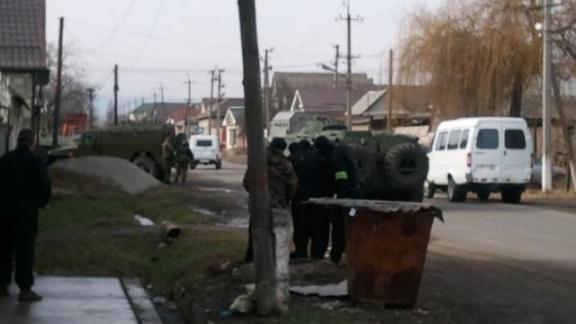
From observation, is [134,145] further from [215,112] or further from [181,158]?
[215,112]

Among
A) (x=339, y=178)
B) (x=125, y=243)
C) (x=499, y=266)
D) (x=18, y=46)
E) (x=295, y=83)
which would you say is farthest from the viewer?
(x=295, y=83)

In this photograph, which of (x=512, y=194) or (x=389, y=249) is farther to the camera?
(x=512, y=194)

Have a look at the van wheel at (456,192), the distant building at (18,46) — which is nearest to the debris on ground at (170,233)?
the distant building at (18,46)

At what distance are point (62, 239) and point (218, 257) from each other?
3.37 m

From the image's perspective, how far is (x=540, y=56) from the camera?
37906mm

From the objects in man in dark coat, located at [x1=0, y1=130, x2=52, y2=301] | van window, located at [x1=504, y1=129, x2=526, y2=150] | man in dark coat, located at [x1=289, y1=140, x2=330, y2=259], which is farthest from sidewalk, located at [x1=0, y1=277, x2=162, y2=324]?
van window, located at [x1=504, y1=129, x2=526, y2=150]

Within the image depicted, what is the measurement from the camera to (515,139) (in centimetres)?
2742

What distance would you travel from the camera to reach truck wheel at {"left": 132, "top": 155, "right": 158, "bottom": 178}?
1384 inches

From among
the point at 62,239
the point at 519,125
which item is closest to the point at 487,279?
A: the point at 62,239

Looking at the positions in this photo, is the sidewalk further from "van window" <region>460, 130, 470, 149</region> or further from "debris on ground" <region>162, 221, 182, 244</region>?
"van window" <region>460, 130, 470, 149</region>

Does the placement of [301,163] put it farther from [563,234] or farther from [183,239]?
[563,234]

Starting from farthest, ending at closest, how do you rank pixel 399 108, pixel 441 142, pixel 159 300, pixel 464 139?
1. pixel 399 108
2. pixel 441 142
3. pixel 464 139
4. pixel 159 300

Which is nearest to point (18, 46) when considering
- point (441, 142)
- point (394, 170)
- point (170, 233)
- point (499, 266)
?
point (394, 170)

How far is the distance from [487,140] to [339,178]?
15.2m
